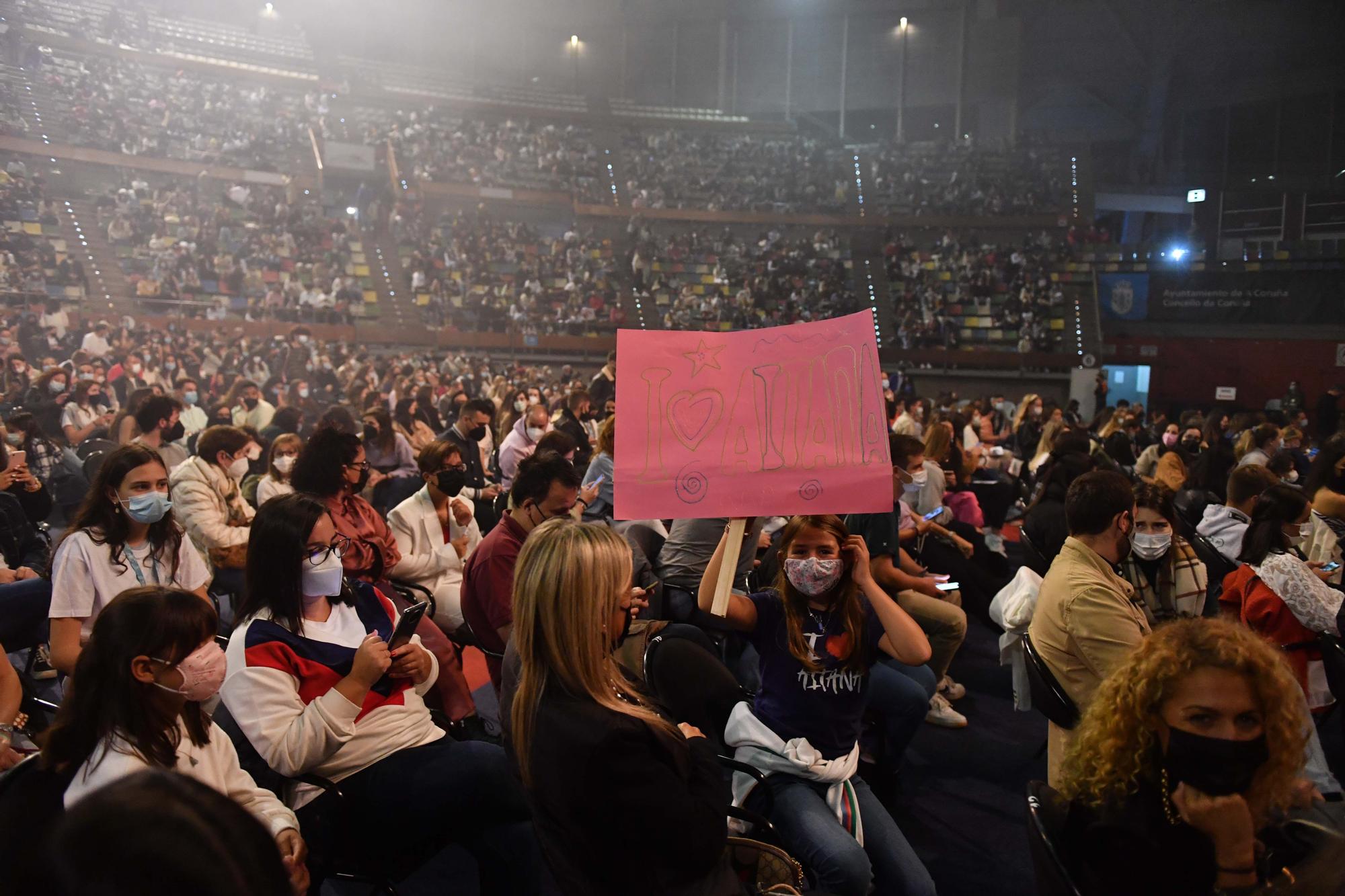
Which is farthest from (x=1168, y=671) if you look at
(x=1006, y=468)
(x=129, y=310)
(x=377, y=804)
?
(x=129, y=310)

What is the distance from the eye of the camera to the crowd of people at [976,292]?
21.4 metres

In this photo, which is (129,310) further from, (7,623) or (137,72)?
(7,623)

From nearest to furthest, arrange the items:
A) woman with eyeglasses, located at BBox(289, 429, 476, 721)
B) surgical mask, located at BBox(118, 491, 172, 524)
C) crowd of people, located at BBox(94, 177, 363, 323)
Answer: surgical mask, located at BBox(118, 491, 172, 524)
woman with eyeglasses, located at BBox(289, 429, 476, 721)
crowd of people, located at BBox(94, 177, 363, 323)

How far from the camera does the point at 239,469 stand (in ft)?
17.7

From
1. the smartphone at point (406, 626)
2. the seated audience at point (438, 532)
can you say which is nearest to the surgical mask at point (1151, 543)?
the smartphone at point (406, 626)

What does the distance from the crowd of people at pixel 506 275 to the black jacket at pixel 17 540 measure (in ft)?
54.2

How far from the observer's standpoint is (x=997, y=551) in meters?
6.20

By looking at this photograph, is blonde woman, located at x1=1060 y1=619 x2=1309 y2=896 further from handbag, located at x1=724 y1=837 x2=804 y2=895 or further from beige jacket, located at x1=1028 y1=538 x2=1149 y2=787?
beige jacket, located at x1=1028 y1=538 x2=1149 y2=787

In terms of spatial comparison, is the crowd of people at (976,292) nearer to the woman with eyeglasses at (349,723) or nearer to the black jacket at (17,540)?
the black jacket at (17,540)

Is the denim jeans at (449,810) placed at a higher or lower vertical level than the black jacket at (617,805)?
lower

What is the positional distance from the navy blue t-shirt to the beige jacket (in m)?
0.66

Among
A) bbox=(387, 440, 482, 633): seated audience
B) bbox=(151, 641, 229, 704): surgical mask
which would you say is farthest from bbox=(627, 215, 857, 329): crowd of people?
bbox=(151, 641, 229, 704): surgical mask

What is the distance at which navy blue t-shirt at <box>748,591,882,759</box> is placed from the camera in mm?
2525

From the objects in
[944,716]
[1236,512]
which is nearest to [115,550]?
[944,716]
